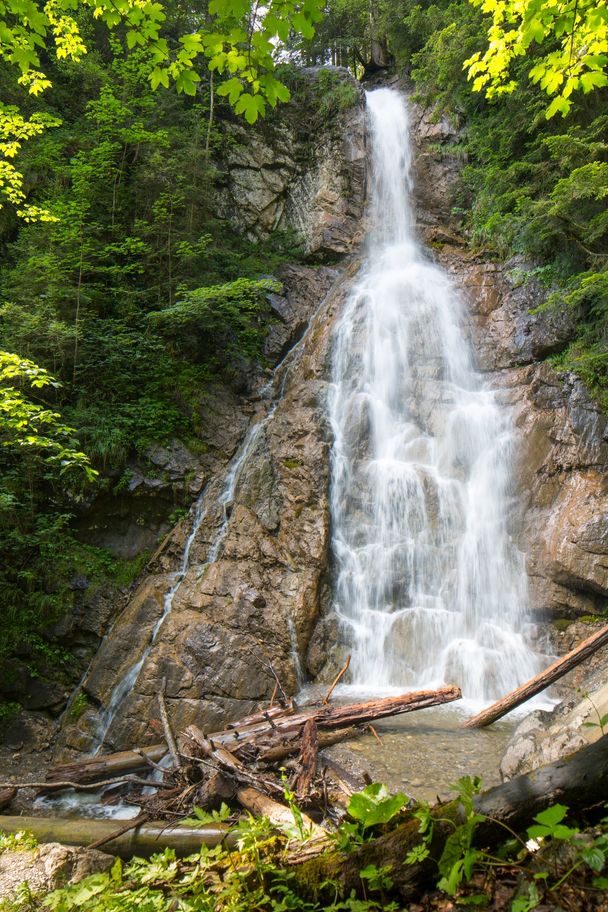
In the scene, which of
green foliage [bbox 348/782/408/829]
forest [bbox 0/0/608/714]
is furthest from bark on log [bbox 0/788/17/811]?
green foliage [bbox 348/782/408/829]

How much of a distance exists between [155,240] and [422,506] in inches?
356

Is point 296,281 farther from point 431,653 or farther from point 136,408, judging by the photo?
point 431,653

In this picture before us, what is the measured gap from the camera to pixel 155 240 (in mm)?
11844

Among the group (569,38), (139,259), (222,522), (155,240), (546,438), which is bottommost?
(222,522)

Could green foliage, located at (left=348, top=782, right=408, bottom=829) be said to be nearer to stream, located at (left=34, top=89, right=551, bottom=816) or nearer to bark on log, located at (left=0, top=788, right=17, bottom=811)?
stream, located at (left=34, top=89, right=551, bottom=816)

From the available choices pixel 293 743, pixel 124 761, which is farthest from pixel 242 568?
pixel 293 743

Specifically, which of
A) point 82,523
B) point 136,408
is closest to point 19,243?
point 136,408

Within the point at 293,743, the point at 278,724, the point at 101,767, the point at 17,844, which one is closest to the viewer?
the point at 17,844

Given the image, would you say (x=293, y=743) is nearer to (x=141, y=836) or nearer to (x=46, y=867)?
(x=141, y=836)

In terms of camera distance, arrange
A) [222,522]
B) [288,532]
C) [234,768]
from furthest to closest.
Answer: [222,522]
[288,532]
[234,768]

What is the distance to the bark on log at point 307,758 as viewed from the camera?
390 centimetres

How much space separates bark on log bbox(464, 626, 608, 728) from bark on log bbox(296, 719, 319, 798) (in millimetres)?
1961

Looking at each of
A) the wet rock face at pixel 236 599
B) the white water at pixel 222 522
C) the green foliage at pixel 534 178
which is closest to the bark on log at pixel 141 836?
the wet rock face at pixel 236 599

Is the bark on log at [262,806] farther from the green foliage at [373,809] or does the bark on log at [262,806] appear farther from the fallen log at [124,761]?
the green foliage at [373,809]
